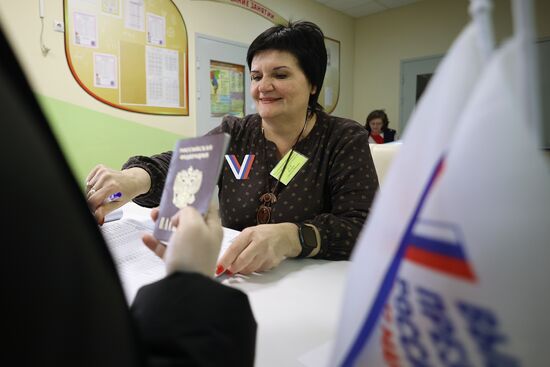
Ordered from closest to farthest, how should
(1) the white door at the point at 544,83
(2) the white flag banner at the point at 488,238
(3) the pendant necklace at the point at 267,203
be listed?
(2) the white flag banner at the point at 488,238 < (3) the pendant necklace at the point at 267,203 < (1) the white door at the point at 544,83

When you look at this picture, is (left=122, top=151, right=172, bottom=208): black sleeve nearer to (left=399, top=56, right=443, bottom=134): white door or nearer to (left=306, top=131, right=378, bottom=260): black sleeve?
(left=306, top=131, right=378, bottom=260): black sleeve

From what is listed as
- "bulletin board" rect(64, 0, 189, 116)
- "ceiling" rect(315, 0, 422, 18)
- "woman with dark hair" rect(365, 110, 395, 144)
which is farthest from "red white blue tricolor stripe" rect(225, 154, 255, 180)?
"ceiling" rect(315, 0, 422, 18)

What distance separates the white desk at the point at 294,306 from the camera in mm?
477

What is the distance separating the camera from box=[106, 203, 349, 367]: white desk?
48 centimetres

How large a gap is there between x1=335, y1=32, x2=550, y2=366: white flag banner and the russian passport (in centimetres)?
28

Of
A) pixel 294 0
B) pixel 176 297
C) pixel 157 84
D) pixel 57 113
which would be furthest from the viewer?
pixel 294 0

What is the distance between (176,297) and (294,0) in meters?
4.10

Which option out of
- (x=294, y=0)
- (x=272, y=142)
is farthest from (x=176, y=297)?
(x=294, y=0)

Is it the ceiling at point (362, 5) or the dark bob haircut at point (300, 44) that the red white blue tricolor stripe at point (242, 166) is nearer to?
the dark bob haircut at point (300, 44)

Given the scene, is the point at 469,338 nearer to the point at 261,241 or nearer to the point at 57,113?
the point at 261,241

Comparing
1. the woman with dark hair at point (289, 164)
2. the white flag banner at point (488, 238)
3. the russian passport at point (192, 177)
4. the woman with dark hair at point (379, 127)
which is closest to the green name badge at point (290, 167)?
the woman with dark hair at point (289, 164)

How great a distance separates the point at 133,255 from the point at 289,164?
0.53 meters

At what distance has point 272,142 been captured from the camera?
118cm

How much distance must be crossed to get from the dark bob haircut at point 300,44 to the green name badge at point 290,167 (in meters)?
0.30
